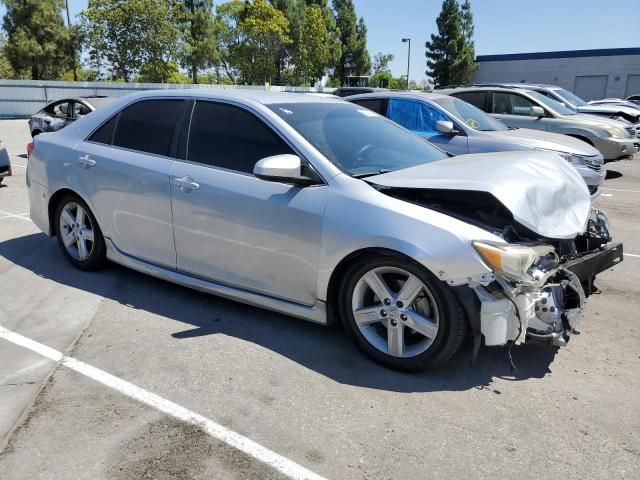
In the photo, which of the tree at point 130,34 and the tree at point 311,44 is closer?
the tree at point 130,34

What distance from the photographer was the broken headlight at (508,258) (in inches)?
115

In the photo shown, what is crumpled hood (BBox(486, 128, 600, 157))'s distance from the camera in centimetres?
766

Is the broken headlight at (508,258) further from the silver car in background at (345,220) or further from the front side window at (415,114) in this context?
the front side window at (415,114)

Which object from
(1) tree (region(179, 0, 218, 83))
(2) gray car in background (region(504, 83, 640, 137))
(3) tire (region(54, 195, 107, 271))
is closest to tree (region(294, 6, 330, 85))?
(1) tree (region(179, 0, 218, 83))

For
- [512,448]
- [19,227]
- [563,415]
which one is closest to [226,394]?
[512,448]

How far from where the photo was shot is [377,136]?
4258mm

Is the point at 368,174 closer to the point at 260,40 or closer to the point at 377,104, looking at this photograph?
the point at 377,104

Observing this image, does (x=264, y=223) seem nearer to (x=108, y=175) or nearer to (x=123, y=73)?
(x=108, y=175)

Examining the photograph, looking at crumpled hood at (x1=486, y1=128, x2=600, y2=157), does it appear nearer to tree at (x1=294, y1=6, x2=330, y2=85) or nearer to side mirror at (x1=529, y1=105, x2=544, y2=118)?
side mirror at (x1=529, y1=105, x2=544, y2=118)

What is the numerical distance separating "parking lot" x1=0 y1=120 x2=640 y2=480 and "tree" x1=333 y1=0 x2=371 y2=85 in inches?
2513

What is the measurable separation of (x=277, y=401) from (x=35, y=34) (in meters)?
44.8

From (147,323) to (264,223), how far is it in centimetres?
124

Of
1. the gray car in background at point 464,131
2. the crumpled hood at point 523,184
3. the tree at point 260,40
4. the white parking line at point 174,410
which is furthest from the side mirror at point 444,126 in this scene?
the tree at point 260,40

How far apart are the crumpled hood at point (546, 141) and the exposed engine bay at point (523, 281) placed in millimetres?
4281
